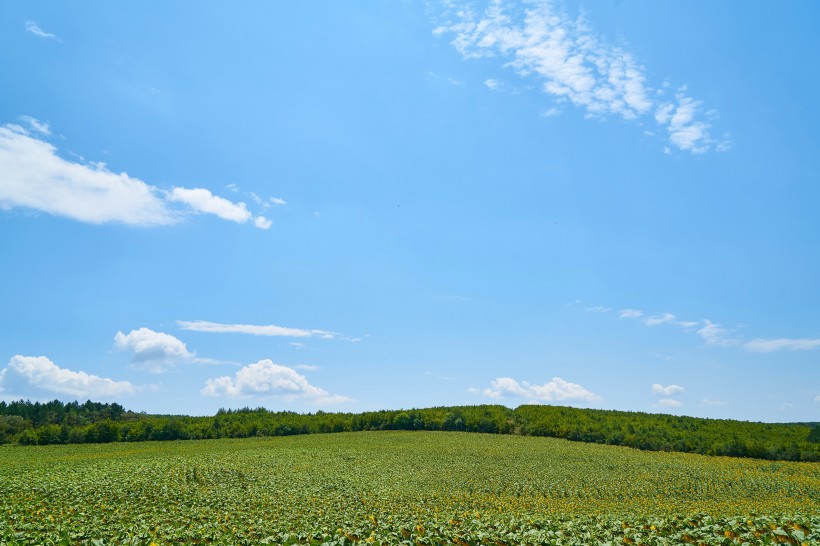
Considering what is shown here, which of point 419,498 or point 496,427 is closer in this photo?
point 419,498

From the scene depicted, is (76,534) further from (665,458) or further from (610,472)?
(665,458)

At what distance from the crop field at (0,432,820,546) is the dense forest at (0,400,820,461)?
405 inches

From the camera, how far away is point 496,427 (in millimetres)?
128500

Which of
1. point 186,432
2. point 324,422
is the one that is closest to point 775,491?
point 324,422

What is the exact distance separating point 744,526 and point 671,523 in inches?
94.3

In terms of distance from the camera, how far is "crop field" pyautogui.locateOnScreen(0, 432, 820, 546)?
19016 millimetres

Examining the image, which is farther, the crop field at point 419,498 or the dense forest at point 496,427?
the dense forest at point 496,427

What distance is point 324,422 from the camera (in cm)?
14075

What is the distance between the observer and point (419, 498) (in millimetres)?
43562

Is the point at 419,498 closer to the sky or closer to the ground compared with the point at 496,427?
closer to the sky

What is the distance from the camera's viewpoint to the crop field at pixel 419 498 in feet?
62.4

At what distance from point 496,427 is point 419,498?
89.5 m

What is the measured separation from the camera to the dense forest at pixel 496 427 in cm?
9288

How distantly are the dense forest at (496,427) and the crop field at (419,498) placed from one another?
10.3 meters
